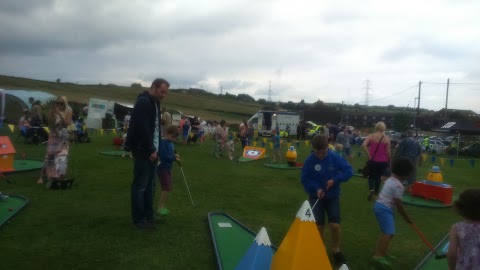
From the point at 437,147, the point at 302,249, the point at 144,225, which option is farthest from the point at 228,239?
the point at 437,147

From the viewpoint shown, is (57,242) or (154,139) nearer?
(57,242)

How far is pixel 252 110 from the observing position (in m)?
67.0

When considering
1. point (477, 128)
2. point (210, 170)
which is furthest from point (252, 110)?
point (210, 170)

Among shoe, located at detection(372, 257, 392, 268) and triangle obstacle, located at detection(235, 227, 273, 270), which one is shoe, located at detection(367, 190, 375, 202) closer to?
shoe, located at detection(372, 257, 392, 268)

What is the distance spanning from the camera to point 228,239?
5598mm

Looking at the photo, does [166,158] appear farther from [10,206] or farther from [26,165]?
[26,165]

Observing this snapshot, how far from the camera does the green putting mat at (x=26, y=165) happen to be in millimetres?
10281

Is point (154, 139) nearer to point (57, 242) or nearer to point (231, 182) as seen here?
point (57, 242)

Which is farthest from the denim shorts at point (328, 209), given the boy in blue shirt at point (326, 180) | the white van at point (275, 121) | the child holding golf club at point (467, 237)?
the white van at point (275, 121)

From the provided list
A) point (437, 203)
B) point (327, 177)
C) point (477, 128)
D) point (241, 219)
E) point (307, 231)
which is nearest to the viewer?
point (307, 231)

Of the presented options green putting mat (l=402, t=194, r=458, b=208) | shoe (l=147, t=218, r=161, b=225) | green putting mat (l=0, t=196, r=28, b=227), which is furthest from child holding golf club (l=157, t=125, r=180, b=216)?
green putting mat (l=402, t=194, r=458, b=208)

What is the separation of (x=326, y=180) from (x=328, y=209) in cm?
38

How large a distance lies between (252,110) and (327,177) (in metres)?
62.0

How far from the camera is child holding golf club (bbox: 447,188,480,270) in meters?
3.34
